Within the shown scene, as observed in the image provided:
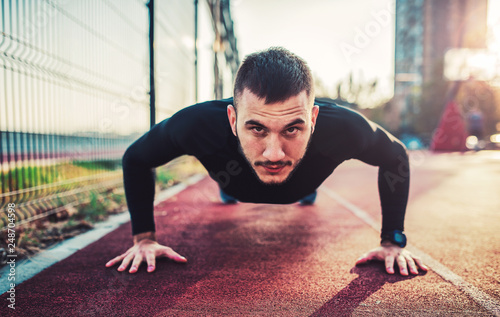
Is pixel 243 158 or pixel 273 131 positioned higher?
pixel 273 131

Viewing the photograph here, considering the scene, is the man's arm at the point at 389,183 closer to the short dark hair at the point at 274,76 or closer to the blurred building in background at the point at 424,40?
the short dark hair at the point at 274,76

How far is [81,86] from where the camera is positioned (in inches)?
149

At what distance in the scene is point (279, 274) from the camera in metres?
2.04

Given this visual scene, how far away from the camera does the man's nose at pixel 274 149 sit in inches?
67.4

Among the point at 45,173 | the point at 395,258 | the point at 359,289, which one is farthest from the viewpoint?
the point at 45,173

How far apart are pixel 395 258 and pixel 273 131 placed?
1.20 meters

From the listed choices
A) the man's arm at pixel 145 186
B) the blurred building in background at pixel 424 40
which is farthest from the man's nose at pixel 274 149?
the blurred building in background at pixel 424 40

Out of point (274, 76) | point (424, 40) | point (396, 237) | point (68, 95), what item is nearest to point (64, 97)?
point (68, 95)

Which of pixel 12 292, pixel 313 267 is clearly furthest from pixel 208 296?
pixel 12 292

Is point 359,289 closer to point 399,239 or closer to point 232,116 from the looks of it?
point 399,239

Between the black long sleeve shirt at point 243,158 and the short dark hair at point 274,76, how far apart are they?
0.32m

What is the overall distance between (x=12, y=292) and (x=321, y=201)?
11.9 ft

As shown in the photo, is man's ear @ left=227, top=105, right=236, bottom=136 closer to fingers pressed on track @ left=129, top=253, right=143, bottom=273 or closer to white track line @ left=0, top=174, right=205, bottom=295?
fingers pressed on track @ left=129, top=253, right=143, bottom=273

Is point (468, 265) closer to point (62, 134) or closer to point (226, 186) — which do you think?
point (226, 186)
